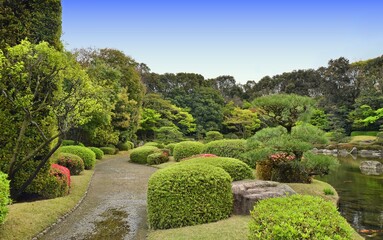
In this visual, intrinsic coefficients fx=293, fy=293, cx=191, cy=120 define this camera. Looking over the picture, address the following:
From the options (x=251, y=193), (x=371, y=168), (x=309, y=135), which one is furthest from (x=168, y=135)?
(x=251, y=193)

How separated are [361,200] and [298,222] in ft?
29.9

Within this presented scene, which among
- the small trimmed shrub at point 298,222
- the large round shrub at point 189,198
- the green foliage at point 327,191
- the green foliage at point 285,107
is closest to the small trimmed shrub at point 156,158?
the green foliage at point 285,107

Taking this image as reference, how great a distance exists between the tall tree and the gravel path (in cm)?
529

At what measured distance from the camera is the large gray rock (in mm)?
6738

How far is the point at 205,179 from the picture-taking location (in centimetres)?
663

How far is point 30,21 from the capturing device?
9062mm

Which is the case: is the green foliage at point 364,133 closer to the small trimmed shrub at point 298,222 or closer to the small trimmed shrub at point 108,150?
the small trimmed shrub at point 108,150

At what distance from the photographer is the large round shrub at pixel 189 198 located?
21.2ft

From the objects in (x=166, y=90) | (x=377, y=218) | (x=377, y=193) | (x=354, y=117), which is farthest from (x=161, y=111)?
(x=377, y=218)

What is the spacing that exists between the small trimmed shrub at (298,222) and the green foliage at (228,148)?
9.44 metres

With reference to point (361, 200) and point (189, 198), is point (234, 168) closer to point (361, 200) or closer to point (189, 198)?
point (189, 198)

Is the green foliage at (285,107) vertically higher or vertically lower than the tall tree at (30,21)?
lower

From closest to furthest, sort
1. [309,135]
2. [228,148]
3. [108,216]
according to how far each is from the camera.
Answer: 1. [108,216]
2. [309,135]
3. [228,148]

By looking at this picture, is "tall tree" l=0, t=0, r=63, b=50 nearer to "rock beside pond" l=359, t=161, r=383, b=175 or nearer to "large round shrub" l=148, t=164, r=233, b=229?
"large round shrub" l=148, t=164, r=233, b=229
